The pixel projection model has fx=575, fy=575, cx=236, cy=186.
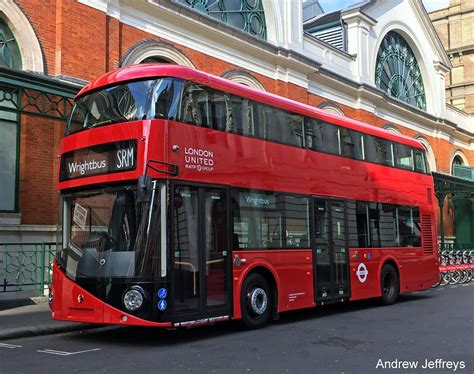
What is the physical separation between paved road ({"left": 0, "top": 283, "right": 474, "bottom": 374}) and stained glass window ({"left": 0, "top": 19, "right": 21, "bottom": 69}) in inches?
284

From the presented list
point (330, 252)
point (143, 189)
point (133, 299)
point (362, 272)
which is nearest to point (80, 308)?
point (133, 299)

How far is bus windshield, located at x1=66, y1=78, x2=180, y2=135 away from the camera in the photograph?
28.1 feet

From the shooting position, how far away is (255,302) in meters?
9.90

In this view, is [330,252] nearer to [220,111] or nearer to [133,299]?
[220,111]

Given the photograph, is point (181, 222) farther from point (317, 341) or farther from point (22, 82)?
point (22, 82)

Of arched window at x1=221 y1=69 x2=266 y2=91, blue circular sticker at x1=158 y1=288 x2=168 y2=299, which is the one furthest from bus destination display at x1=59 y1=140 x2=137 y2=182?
arched window at x1=221 y1=69 x2=266 y2=91

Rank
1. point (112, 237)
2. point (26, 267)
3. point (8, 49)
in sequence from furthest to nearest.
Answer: point (8, 49)
point (26, 267)
point (112, 237)

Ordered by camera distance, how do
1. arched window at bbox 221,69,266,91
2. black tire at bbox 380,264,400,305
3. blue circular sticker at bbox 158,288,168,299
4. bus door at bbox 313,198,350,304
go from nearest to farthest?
blue circular sticker at bbox 158,288,168,299 < bus door at bbox 313,198,350,304 < black tire at bbox 380,264,400,305 < arched window at bbox 221,69,266,91

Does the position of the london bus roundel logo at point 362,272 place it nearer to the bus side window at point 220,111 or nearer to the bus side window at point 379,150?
the bus side window at point 379,150

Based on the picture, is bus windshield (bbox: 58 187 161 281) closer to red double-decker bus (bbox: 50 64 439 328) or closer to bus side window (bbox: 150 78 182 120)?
red double-decker bus (bbox: 50 64 439 328)

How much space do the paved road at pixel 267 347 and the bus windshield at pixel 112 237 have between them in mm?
1117

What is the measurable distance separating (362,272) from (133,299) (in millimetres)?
6492

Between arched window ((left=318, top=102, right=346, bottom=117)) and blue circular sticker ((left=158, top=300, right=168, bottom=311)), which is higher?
arched window ((left=318, top=102, right=346, bottom=117))

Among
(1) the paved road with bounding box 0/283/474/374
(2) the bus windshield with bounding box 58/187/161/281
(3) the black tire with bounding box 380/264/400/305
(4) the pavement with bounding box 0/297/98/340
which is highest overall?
(2) the bus windshield with bounding box 58/187/161/281
